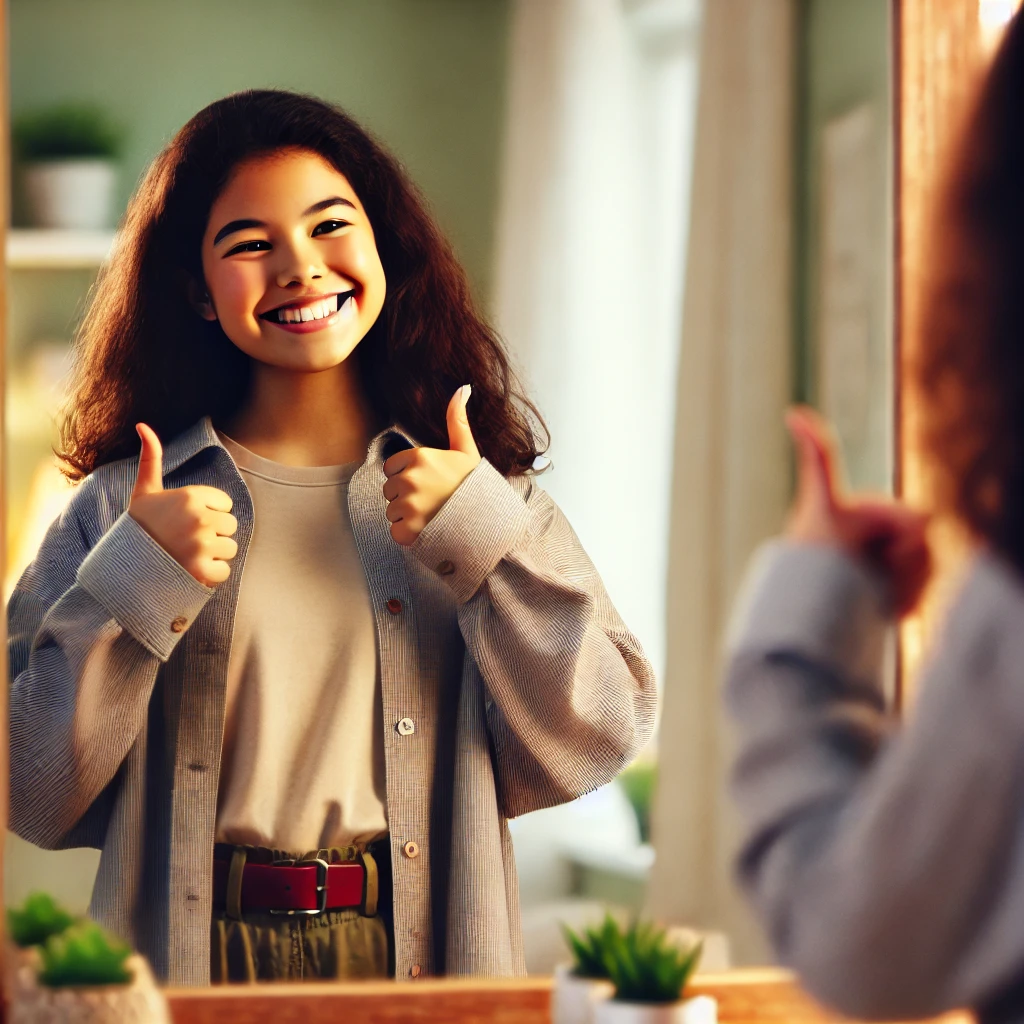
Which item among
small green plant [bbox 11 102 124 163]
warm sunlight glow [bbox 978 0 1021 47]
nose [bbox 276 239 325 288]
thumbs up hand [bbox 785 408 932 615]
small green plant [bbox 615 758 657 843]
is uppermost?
warm sunlight glow [bbox 978 0 1021 47]

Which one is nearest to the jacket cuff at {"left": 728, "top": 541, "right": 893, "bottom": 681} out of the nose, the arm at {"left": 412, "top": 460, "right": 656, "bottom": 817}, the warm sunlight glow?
the arm at {"left": 412, "top": 460, "right": 656, "bottom": 817}

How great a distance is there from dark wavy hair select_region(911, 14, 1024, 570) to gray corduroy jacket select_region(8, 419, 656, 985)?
0.31 m

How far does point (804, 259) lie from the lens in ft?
2.47

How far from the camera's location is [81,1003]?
60cm

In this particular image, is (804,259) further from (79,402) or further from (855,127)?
(79,402)

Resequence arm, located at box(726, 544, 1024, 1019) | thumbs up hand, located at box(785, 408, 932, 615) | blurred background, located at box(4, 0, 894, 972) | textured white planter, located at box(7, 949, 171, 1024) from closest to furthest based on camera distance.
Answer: arm, located at box(726, 544, 1024, 1019), thumbs up hand, located at box(785, 408, 932, 615), textured white planter, located at box(7, 949, 171, 1024), blurred background, located at box(4, 0, 894, 972)

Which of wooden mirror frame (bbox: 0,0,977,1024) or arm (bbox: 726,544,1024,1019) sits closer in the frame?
arm (bbox: 726,544,1024,1019)

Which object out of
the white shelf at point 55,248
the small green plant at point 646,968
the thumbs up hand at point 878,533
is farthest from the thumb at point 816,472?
the white shelf at point 55,248

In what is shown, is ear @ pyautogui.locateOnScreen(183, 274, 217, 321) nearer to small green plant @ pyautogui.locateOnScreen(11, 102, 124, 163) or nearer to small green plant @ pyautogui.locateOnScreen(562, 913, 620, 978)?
small green plant @ pyautogui.locateOnScreen(11, 102, 124, 163)

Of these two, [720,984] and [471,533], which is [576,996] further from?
[471,533]

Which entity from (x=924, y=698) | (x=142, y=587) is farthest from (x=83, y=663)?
(x=924, y=698)

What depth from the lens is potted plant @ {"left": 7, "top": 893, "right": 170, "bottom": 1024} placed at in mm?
601

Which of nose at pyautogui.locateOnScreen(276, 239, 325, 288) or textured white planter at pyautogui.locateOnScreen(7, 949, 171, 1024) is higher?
nose at pyautogui.locateOnScreen(276, 239, 325, 288)

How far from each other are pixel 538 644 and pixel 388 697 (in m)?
0.09
